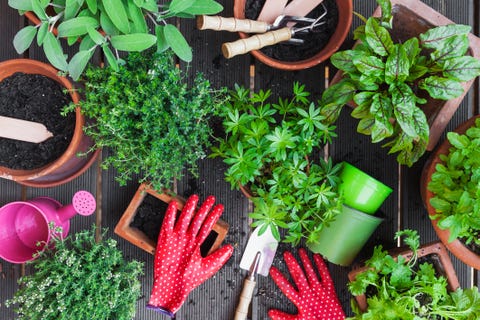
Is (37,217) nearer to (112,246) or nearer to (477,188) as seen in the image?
(112,246)

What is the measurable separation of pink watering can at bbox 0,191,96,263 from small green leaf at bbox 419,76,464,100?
93cm

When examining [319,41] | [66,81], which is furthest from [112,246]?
[319,41]

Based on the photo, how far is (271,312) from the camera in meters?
1.33

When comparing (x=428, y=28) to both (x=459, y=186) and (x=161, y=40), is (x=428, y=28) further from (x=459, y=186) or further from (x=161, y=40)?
(x=161, y=40)

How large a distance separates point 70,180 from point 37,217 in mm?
146

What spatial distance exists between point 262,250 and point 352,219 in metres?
0.30

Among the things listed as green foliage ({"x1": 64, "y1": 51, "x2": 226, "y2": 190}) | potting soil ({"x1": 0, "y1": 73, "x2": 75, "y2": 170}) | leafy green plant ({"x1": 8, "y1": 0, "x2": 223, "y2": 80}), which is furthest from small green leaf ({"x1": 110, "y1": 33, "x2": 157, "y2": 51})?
potting soil ({"x1": 0, "y1": 73, "x2": 75, "y2": 170})

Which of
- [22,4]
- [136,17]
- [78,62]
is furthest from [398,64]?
[22,4]

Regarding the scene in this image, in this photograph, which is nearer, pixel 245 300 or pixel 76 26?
pixel 76 26

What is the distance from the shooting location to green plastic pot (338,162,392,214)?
1.16m

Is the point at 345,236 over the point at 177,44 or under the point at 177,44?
under

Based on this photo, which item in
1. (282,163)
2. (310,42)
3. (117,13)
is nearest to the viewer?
(117,13)

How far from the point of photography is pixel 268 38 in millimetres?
1103

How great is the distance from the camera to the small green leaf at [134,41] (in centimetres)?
93
